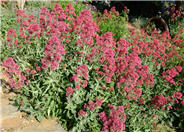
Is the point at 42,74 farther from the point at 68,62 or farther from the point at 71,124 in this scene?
the point at 71,124

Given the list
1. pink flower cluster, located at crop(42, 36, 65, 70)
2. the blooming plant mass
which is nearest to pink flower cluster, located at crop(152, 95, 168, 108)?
the blooming plant mass

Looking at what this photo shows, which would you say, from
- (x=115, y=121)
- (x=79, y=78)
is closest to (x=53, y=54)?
(x=79, y=78)

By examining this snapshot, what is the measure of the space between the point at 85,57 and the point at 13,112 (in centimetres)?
166

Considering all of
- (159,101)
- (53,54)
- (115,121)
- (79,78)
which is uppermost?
(53,54)

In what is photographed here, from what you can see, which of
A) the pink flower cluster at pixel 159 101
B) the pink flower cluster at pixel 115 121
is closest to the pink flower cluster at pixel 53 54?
the pink flower cluster at pixel 115 121

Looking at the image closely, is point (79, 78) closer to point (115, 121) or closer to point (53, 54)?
point (53, 54)

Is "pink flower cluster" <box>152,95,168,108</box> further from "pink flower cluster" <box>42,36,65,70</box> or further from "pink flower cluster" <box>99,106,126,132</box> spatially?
"pink flower cluster" <box>42,36,65,70</box>

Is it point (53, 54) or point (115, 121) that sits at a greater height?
point (53, 54)

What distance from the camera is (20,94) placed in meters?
3.96

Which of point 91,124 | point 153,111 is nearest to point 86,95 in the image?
point 91,124

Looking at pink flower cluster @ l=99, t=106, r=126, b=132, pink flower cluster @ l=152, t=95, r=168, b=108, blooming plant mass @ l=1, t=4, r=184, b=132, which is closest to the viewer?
pink flower cluster @ l=99, t=106, r=126, b=132

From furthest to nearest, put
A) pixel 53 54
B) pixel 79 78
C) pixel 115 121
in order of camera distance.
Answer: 1. pixel 79 78
2. pixel 53 54
3. pixel 115 121

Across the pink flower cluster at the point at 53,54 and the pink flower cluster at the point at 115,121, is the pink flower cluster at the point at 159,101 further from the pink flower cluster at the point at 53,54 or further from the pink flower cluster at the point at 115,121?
the pink flower cluster at the point at 53,54

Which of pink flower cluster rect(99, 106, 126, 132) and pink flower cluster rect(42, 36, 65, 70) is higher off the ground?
pink flower cluster rect(42, 36, 65, 70)
